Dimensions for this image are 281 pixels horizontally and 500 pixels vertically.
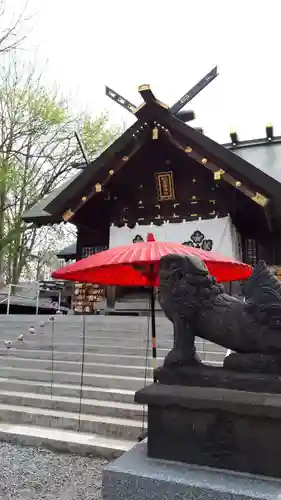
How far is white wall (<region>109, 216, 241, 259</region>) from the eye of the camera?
443 inches

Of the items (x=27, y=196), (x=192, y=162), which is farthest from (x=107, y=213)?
(x=27, y=196)

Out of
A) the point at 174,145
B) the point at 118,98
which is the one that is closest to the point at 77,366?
the point at 174,145

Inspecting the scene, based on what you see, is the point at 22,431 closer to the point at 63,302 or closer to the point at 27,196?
the point at 63,302

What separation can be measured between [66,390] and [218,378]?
328 cm

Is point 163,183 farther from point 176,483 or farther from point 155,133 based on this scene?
point 176,483

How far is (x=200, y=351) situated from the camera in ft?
21.5

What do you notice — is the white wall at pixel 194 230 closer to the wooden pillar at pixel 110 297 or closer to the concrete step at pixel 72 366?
the wooden pillar at pixel 110 297

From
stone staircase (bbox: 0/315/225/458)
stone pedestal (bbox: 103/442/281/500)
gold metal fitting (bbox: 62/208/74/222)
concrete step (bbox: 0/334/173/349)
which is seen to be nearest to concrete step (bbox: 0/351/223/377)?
stone staircase (bbox: 0/315/225/458)

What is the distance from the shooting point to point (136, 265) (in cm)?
459

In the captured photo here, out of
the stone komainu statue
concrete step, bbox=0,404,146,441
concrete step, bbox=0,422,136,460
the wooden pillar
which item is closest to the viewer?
the stone komainu statue

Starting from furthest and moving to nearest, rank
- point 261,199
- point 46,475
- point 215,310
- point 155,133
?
point 155,133 → point 261,199 → point 46,475 → point 215,310

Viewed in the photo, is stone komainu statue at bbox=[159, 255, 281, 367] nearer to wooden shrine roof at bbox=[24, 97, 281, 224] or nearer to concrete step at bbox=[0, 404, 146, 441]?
concrete step at bbox=[0, 404, 146, 441]

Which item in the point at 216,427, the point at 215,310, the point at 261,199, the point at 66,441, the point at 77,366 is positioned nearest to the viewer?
the point at 216,427

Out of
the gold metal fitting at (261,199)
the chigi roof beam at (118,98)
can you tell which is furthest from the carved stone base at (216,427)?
the chigi roof beam at (118,98)
